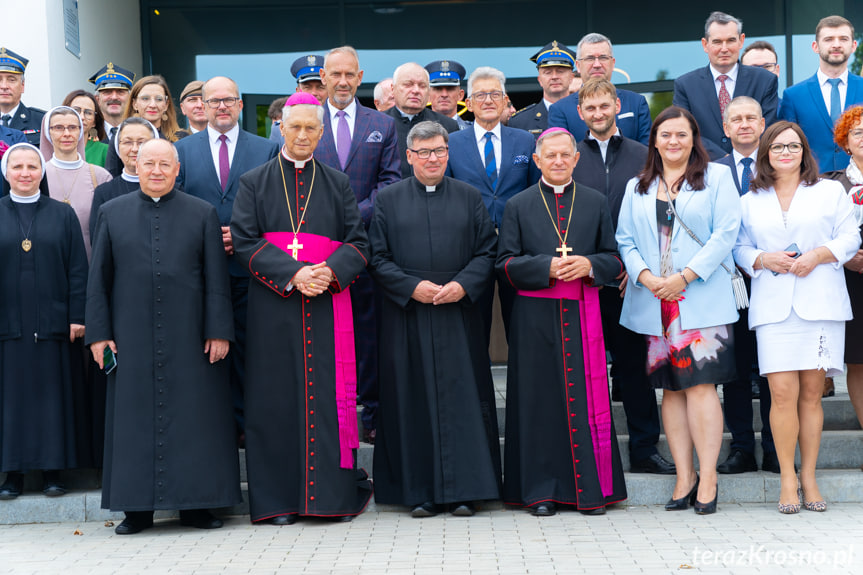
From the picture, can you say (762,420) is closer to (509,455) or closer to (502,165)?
(509,455)

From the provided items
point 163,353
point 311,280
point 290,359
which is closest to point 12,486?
point 163,353

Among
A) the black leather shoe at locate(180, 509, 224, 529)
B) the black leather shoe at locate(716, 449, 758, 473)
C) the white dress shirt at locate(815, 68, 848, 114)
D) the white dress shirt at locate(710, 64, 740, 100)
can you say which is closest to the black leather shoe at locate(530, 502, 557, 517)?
the black leather shoe at locate(716, 449, 758, 473)

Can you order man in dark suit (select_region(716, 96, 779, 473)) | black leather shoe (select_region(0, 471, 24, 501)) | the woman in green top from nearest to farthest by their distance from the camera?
1. black leather shoe (select_region(0, 471, 24, 501))
2. man in dark suit (select_region(716, 96, 779, 473))
3. the woman in green top

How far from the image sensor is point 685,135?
18.0 feet

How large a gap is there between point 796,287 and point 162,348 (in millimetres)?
3432

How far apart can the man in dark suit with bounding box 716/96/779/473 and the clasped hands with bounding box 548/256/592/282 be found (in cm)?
109

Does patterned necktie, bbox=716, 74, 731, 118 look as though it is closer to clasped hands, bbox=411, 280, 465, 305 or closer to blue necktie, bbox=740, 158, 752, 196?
blue necktie, bbox=740, 158, 752, 196

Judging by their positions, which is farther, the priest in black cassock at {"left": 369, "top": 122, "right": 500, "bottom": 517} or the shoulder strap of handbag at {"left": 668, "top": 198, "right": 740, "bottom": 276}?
the priest in black cassock at {"left": 369, "top": 122, "right": 500, "bottom": 517}

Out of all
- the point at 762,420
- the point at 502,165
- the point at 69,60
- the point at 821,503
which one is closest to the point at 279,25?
the point at 69,60

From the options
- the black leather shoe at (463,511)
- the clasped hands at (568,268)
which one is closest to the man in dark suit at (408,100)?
the clasped hands at (568,268)

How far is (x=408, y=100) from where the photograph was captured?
6645 millimetres

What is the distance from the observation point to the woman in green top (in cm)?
711

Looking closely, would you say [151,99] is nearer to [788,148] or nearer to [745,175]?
[745,175]

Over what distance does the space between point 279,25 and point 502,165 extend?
6.17m
